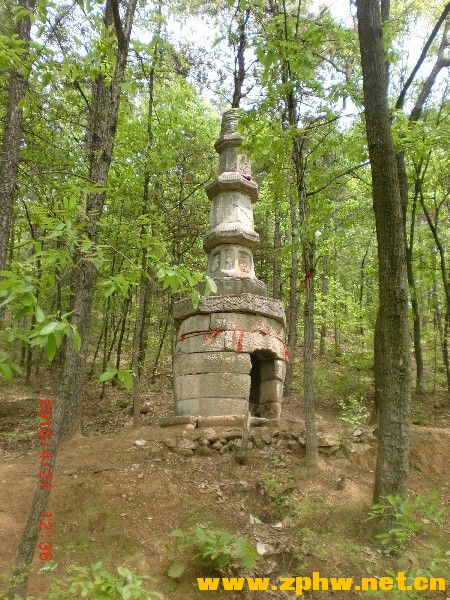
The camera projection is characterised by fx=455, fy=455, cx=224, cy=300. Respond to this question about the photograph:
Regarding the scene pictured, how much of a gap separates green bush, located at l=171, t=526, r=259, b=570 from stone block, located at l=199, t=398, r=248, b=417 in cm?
279

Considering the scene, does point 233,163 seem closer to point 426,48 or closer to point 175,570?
point 426,48

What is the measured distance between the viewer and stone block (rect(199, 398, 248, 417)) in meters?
6.99

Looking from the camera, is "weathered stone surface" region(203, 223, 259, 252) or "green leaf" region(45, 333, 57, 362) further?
"weathered stone surface" region(203, 223, 259, 252)

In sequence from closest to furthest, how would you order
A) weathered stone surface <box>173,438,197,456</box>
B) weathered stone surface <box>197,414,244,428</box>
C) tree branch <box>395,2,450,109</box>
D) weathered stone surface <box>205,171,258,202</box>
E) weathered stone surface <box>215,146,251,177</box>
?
weathered stone surface <box>173,438,197,456</box>
tree branch <box>395,2,450,109</box>
weathered stone surface <box>197,414,244,428</box>
weathered stone surface <box>205,171,258,202</box>
weathered stone surface <box>215,146,251,177</box>

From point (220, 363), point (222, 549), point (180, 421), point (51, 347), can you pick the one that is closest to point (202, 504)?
point (222, 549)

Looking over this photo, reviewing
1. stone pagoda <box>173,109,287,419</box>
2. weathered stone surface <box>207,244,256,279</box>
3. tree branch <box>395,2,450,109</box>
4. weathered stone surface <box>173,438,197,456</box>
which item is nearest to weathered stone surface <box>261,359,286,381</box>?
stone pagoda <box>173,109,287,419</box>

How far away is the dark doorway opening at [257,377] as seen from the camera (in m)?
7.97

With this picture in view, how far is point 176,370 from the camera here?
24.9 ft

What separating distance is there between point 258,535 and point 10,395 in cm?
936

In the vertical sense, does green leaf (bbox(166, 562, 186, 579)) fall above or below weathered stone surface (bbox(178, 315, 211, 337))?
below

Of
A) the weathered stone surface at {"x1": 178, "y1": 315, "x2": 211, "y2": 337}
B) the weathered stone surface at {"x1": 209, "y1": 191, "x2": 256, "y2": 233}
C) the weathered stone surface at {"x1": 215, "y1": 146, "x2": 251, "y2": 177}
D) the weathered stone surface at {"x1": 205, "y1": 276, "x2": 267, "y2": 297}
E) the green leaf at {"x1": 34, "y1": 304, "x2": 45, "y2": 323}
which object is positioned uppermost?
the weathered stone surface at {"x1": 215, "y1": 146, "x2": 251, "y2": 177}

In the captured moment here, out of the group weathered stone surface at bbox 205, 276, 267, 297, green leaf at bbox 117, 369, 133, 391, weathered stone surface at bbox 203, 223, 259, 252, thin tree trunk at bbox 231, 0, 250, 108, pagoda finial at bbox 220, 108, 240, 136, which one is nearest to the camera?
green leaf at bbox 117, 369, 133, 391

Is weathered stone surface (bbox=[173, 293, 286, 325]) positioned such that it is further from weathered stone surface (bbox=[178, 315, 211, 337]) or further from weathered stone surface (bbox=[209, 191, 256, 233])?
weathered stone surface (bbox=[209, 191, 256, 233])

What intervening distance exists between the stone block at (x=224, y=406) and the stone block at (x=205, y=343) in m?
0.79
